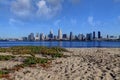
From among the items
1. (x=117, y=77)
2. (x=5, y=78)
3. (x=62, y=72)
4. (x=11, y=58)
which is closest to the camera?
(x=117, y=77)

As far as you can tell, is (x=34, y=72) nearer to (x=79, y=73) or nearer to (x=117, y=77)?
(x=79, y=73)

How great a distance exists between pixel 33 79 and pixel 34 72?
2.23m

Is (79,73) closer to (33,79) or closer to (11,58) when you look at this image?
(33,79)

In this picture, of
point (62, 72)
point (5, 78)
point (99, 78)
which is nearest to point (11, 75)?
point (5, 78)

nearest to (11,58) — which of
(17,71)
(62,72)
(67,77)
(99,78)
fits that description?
(17,71)

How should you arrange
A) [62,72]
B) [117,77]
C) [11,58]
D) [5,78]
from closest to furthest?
[117,77]
[5,78]
[62,72]
[11,58]

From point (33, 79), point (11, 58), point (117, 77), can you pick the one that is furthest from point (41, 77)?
point (11, 58)

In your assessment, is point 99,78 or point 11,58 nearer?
point 99,78

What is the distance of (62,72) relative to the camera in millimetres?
17000

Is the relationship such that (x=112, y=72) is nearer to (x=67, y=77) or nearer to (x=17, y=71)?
(x=67, y=77)

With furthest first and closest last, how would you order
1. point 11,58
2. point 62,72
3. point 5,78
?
point 11,58
point 62,72
point 5,78

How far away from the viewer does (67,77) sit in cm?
1525

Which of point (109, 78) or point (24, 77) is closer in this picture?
point (109, 78)

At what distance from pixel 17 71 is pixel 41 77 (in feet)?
9.30
